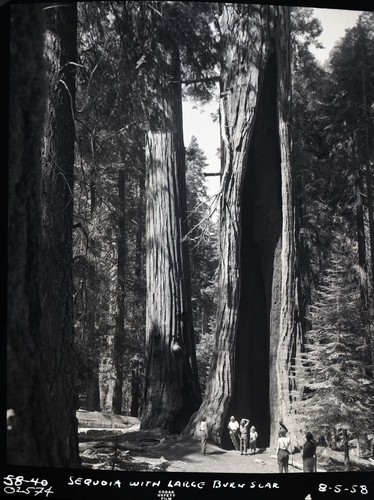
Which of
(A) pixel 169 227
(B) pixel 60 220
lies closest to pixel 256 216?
(A) pixel 169 227

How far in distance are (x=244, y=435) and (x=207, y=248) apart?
6.68 feet

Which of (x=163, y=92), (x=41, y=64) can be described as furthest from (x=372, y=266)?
(x=41, y=64)

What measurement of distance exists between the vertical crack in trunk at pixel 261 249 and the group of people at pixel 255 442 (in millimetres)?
474

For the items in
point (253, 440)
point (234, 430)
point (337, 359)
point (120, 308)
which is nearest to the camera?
point (253, 440)

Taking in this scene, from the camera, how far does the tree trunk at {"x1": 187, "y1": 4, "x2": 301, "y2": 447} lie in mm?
6402

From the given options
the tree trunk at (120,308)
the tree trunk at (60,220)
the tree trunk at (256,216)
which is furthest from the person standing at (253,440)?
the tree trunk at (60,220)

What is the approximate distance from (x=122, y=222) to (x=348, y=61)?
10.1ft

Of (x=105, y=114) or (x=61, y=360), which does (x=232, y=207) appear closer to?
(x=105, y=114)

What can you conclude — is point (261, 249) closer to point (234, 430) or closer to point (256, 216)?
point (256, 216)

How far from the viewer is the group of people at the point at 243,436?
5.91 meters

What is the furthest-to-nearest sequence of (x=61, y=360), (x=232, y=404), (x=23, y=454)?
(x=232, y=404)
(x=61, y=360)
(x=23, y=454)

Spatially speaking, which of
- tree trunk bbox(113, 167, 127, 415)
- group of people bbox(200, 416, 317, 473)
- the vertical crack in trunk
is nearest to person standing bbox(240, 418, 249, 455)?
group of people bbox(200, 416, 317, 473)

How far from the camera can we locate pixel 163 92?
21.3 feet

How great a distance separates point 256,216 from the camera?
6816 mm
